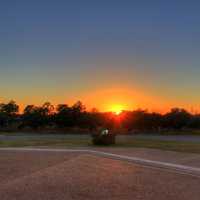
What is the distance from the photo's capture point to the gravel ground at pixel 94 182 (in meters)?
10.1

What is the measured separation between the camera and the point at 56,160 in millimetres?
17328

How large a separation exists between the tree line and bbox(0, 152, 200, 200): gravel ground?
42905 millimetres

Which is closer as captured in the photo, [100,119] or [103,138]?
[103,138]

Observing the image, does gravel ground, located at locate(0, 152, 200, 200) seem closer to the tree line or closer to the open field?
the open field

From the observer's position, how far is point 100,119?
63.9 metres

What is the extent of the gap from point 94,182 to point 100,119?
52.2 meters

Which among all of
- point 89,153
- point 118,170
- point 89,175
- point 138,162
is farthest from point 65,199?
point 89,153

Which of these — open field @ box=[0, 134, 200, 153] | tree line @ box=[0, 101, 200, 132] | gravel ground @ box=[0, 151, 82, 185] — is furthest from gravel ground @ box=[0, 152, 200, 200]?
tree line @ box=[0, 101, 200, 132]

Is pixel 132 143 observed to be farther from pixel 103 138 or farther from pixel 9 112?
pixel 9 112

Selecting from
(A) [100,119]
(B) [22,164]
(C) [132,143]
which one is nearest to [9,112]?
(A) [100,119]

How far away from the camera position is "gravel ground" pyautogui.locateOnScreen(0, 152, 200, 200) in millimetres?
10055

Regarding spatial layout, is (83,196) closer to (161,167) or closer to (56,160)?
(161,167)

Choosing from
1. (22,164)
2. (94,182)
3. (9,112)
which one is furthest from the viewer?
(9,112)

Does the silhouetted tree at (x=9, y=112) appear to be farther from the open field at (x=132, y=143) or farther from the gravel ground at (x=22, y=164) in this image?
the gravel ground at (x=22, y=164)
